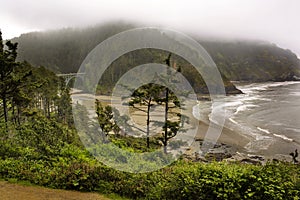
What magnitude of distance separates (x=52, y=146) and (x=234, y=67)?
487 ft

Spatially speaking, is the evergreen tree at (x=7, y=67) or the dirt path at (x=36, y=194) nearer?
the dirt path at (x=36, y=194)

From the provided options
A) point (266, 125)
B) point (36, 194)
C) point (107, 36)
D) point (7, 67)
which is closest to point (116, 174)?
point (36, 194)

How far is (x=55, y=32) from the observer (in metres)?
176

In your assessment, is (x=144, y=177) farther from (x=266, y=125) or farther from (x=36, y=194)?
(x=266, y=125)

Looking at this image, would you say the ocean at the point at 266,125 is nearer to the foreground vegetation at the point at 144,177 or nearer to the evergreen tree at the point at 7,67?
the foreground vegetation at the point at 144,177

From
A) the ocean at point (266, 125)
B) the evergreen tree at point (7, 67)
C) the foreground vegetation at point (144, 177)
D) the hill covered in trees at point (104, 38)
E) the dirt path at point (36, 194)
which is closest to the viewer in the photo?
the foreground vegetation at point (144, 177)

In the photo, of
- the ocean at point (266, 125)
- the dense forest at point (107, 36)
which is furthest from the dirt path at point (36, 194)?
the dense forest at point (107, 36)

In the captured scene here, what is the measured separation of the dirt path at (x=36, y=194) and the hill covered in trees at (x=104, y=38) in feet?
399

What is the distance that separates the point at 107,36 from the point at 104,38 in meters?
1.84

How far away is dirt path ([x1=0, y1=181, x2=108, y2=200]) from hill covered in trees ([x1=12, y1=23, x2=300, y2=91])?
122 m

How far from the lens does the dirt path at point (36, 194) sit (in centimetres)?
794

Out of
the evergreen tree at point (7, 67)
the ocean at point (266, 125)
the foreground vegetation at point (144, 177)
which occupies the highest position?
the evergreen tree at point (7, 67)

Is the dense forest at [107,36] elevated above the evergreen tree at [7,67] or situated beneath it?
elevated above

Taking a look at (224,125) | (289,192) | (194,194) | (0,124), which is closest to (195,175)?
(194,194)
